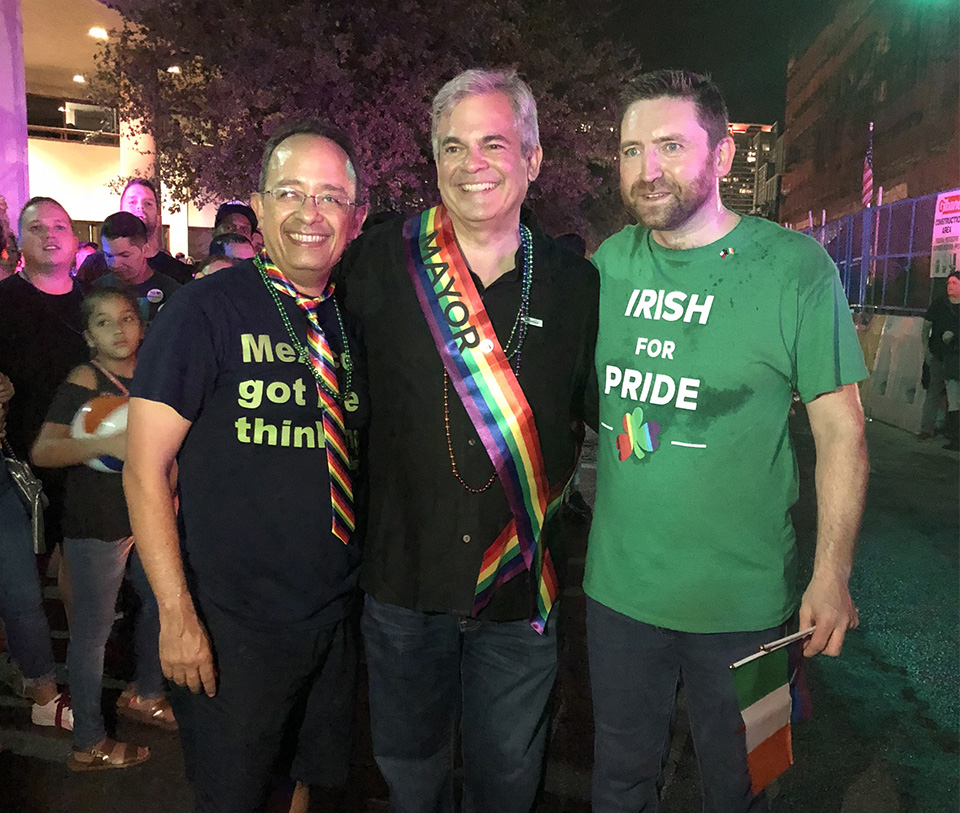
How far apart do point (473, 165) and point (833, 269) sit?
3.15ft

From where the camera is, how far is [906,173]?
1236 inches

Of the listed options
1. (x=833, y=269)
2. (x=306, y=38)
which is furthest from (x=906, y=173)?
(x=833, y=269)

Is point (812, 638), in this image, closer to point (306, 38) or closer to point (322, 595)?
point (322, 595)

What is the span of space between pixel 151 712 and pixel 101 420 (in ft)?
4.37

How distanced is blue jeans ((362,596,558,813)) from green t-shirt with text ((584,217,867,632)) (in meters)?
0.36

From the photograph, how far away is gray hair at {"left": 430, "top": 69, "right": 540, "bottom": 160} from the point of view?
6.84ft

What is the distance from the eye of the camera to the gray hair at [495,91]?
2086mm

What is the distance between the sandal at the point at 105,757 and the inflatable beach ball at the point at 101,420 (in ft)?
3.57

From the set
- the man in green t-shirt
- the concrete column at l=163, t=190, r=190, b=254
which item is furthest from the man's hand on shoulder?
the concrete column at l=163, t=190, r=190, b=254

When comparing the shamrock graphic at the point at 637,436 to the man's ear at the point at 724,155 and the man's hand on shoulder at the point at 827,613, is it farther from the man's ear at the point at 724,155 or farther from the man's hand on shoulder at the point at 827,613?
the man's ear at the point at 724,155

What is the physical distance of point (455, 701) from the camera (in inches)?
85.7

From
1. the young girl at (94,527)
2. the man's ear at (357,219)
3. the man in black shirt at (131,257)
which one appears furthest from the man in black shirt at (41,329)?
the man's ear at (357,219)

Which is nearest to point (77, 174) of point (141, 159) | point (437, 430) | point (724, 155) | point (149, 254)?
A: point (141, 159)

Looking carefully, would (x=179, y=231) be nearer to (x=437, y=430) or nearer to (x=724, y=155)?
(x=437, y=430)
